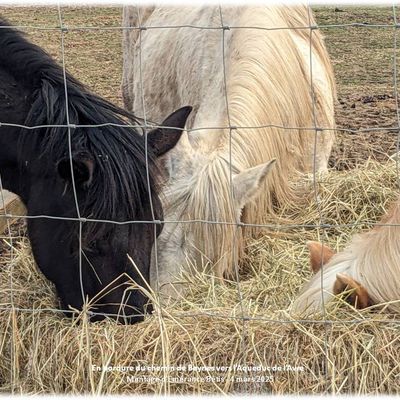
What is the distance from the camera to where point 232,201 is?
3561mm

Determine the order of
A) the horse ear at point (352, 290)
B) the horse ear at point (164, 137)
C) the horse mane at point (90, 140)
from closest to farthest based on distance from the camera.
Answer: the horse ear at point (352, 290) → the horse mane at point (90, 140) → the horse ear at point (164, 137)

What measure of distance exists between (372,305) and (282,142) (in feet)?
5.16

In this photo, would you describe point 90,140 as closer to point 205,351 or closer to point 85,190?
point 85,190

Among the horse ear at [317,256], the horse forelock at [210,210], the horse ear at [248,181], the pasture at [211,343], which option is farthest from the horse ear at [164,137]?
the horse ear at [317,256]

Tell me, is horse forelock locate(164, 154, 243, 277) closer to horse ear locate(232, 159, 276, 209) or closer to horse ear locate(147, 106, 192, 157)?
horse ear locate(232, 159, 276, 209)

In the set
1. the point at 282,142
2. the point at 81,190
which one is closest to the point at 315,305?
the point at 81,190

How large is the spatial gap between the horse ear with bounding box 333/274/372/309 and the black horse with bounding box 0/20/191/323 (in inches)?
28.7

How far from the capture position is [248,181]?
363 centimetres

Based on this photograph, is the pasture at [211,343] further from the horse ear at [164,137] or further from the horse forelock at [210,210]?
the horse ear at [164,137]

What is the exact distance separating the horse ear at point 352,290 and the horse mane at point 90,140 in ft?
2.47

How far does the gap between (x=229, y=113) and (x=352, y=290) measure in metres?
1.47

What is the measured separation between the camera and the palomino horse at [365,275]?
2.87 metres

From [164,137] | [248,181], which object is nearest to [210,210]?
[248,181]

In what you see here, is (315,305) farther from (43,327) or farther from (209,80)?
(209,80)
